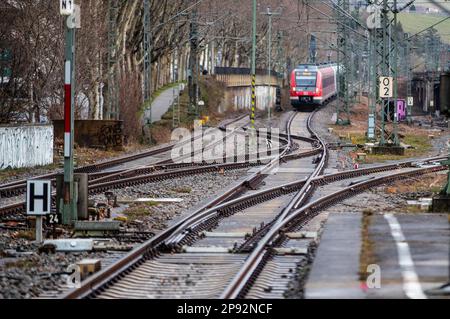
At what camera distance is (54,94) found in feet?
162

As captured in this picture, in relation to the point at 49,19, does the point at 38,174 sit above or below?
below

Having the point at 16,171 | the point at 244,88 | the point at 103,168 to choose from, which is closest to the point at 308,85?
the point at 244,88

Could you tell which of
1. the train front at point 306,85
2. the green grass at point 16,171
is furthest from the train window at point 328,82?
the green grass at point 16,171

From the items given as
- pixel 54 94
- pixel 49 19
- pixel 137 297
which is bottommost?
pixel 137 297

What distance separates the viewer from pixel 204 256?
16.2 m

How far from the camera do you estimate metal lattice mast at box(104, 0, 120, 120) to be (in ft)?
157

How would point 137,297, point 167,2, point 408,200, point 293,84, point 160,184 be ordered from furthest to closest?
point 293,84 < point 167,2 < point 160,184 < point 408,200 < point 137,297

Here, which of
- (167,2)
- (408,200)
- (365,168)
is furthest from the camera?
(167,2)

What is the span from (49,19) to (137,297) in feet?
121

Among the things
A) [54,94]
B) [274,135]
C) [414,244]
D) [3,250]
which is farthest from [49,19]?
[414,244]

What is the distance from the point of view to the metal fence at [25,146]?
34.2 m

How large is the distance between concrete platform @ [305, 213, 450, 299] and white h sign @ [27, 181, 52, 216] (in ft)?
13.9

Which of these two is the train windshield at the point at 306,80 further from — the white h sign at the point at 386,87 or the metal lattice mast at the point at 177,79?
the white h sign at the point at 386,87

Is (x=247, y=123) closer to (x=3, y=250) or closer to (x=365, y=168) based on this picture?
(x=365, y=168)
